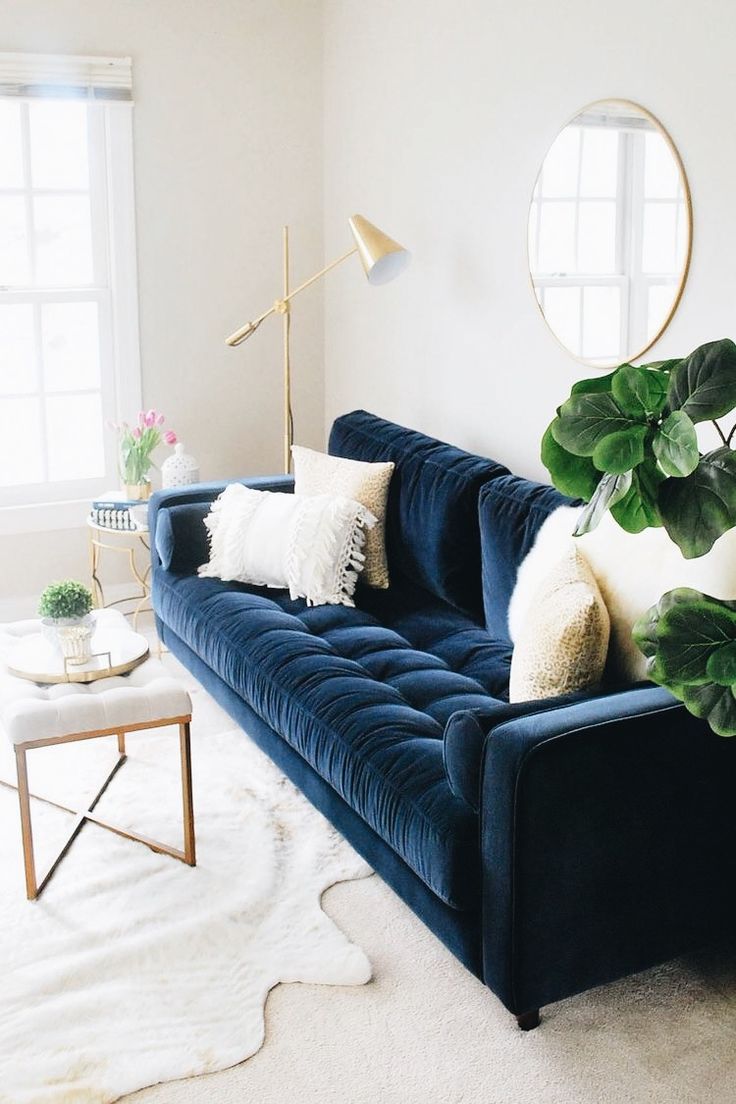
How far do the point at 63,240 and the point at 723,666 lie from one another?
3.48 meters

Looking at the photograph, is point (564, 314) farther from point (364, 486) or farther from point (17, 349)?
point (17, 349)

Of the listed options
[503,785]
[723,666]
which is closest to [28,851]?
[503,785]

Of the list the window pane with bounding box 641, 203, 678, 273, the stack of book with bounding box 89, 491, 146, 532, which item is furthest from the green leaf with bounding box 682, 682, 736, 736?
the stack of book with bounding box 89, 491, 146, 532

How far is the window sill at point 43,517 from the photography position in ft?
15.7

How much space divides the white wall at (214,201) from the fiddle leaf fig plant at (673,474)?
3065mm

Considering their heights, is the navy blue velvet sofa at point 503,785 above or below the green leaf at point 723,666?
below

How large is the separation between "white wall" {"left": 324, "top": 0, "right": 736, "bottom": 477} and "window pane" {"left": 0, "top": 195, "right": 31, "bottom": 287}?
1228 millimetres

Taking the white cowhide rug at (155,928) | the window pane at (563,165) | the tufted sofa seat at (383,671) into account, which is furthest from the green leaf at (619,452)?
the window pane at (563,165)

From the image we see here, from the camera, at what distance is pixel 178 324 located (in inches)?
195

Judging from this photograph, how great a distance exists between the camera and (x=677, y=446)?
1.95 meters

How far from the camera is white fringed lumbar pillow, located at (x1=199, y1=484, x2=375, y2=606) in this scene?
12.4 ft

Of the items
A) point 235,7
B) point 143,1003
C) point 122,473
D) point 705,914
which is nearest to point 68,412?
point 122,473

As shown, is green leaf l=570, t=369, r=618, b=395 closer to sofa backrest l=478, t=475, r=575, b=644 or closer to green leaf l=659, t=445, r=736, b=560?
green leaf l=659, t=445, r=736, b=560

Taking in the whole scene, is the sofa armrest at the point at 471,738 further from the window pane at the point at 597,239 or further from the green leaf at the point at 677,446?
the window pane at the point at 597,239
